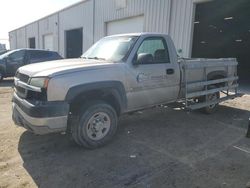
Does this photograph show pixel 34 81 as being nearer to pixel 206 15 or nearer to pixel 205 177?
pixel 205 177

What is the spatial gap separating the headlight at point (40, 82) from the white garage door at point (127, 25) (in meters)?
12.3

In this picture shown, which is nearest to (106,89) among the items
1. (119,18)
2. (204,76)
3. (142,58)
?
(142,58)

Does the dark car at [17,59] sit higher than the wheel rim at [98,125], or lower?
higher

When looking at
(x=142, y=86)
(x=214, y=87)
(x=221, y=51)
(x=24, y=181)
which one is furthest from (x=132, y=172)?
(x=221, y=51)

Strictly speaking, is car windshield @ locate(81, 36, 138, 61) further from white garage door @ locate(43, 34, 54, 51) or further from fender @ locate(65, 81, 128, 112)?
white garage door @ locate(43, 34, 54, 51)

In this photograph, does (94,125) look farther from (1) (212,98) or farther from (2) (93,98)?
(1) (212,98)

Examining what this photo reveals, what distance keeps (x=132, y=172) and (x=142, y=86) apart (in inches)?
73.3

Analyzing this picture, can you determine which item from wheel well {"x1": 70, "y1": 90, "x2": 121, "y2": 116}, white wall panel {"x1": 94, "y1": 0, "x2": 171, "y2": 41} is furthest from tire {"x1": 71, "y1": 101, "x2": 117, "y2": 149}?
white wall panel {"x1": 94, "y1": 0, "x2": 171, "y2": 41}

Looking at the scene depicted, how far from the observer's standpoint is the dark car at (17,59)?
44.8 ft

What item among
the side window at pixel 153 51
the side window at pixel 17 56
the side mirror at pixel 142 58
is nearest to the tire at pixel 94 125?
the side mirror at pixel 142 58

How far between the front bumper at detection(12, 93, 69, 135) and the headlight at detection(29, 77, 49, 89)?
27cm

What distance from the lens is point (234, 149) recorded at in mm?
4801

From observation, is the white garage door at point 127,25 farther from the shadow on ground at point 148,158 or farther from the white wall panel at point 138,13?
the shadow on ground at point 148,158

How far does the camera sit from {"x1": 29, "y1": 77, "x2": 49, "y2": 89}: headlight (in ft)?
12.9
